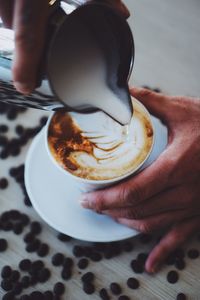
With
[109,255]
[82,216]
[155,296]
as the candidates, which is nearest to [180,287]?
[155,296]

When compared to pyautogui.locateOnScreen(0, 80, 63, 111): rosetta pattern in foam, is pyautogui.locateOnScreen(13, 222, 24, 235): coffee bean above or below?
below

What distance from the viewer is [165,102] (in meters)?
0.97

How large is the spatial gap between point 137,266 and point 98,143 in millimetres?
325

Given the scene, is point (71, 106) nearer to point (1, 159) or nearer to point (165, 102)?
point (165, 102)

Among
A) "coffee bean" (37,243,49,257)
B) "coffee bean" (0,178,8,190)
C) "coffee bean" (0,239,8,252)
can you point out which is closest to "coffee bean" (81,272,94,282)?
"coffee bean" (37,243,49,257)

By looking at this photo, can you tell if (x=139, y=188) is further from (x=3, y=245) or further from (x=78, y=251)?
(x=3, y=245)

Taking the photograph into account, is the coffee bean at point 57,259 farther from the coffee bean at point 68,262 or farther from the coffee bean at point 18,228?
the coffee bean at point 18,228

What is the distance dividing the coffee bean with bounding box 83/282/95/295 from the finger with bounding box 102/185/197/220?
0.59 feet

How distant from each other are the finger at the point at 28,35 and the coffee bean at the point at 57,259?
0.56 metres

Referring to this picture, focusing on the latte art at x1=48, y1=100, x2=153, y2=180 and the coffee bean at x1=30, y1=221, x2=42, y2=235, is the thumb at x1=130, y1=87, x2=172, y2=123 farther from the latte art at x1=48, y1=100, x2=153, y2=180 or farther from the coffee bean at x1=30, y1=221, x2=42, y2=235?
the coffee bean at x1=30, y1=221, x2=42, y2=235

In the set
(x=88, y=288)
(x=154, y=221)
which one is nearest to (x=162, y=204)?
(x=154, y=221)

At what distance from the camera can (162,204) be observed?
0.94m

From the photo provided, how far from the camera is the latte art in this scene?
35.1 inches

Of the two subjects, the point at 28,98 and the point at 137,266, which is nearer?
the point at 28,98
